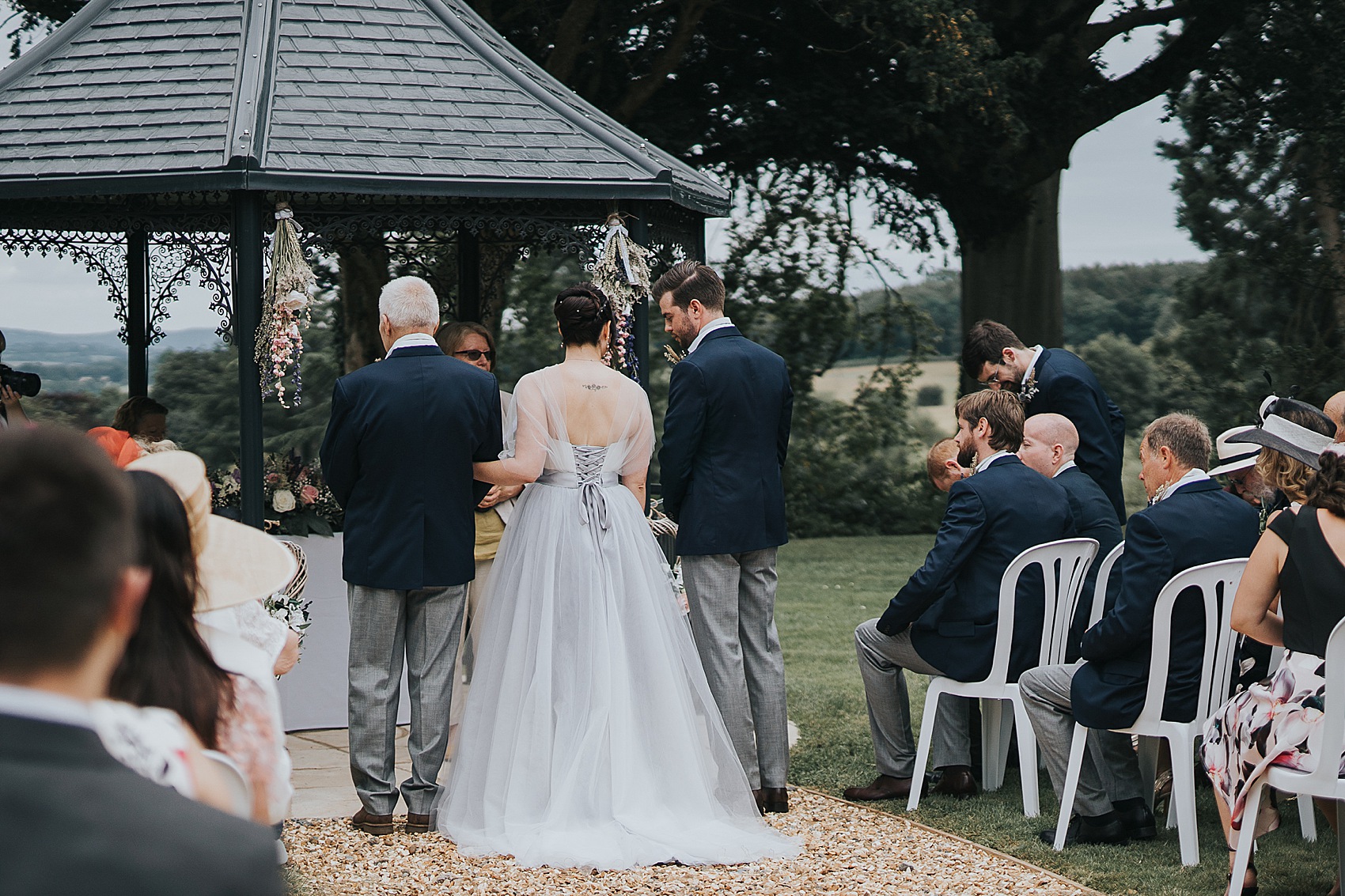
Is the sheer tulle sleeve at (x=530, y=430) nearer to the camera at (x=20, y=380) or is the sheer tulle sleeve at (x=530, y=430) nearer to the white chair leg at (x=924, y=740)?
the white chair leg at (x=924, y=740)

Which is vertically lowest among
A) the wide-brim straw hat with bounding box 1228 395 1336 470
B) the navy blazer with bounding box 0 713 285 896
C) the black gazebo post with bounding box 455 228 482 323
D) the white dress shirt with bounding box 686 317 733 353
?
the navy blazer with bounding box 0 713 285 896

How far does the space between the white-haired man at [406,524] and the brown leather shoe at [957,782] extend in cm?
214

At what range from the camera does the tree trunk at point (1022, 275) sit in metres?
15.0

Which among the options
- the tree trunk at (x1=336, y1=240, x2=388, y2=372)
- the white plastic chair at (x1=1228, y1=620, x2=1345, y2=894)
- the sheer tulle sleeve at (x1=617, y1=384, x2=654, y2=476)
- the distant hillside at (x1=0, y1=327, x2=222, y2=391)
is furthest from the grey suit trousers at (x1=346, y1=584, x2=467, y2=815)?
the tree trunk at (x1=336, y1=240, x2=388, y2=372)

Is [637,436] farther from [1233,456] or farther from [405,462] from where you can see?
[1233,456]

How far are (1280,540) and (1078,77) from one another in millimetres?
10803

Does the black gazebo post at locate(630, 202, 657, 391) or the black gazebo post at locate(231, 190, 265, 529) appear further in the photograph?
the black gazebo post at locate(630, 202, 657, 391)

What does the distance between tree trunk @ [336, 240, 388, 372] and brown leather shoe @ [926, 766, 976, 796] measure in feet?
25.3

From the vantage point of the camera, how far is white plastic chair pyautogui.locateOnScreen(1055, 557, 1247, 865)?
15.4 ft

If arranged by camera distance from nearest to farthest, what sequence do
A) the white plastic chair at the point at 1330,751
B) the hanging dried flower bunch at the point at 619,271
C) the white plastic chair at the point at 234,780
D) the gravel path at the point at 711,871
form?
the white plastic chair at the point at 234,780
the white plastic chair at the point at 1330,751
the gravel path at the point at 711,871
the hanging dried flower bunch at the point at 619,271

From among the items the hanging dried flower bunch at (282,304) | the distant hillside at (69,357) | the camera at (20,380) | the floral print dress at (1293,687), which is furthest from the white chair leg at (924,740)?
the distant hillside at (69,357)

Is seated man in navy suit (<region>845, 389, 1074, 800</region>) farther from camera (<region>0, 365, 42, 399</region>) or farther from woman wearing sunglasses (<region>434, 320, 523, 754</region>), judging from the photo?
camera (<region>0, 365, 42, 399</region>)

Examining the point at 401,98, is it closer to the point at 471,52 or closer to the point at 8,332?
the point at 471,52

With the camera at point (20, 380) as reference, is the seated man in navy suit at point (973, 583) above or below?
below
